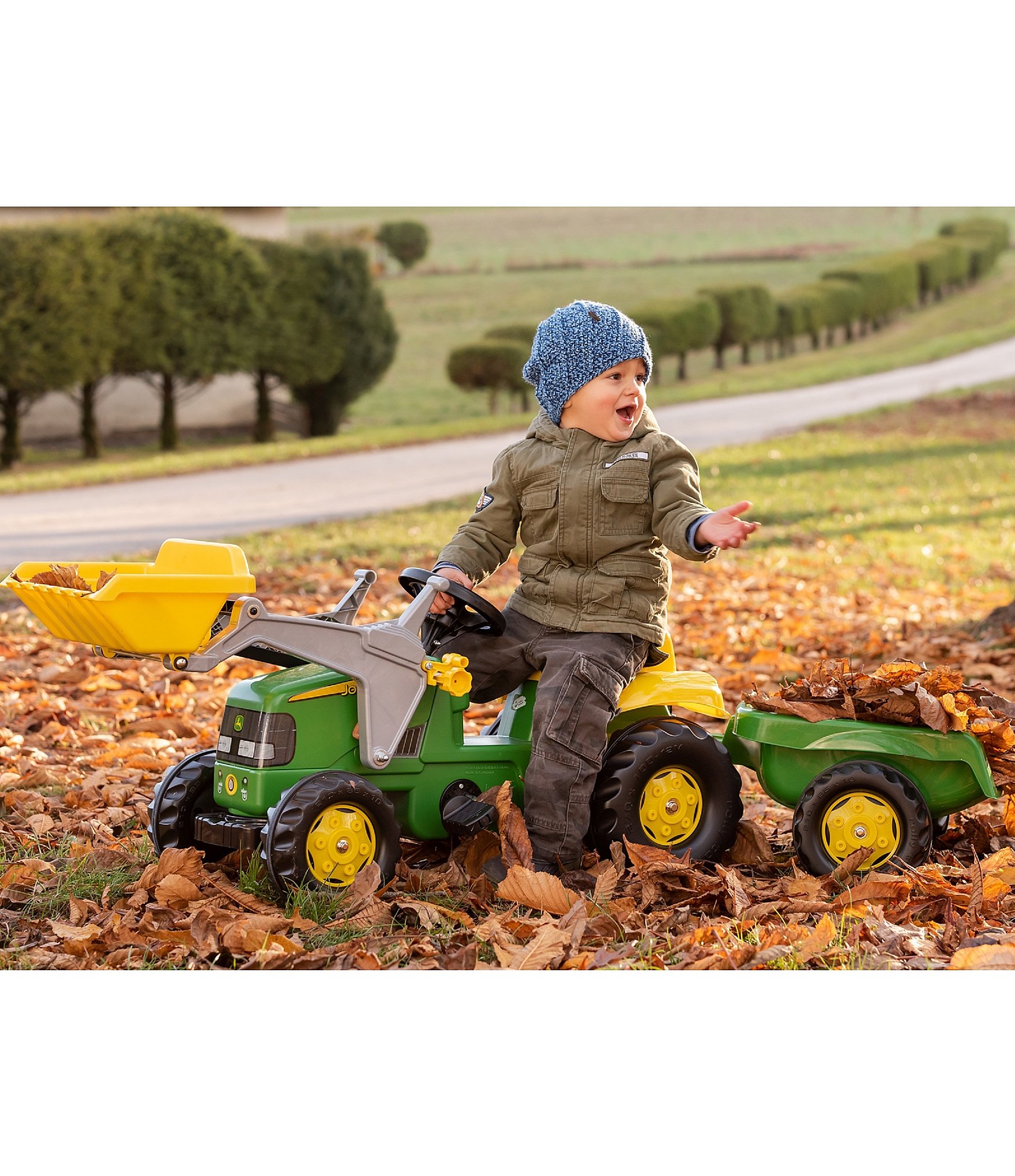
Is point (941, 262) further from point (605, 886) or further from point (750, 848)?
point (605, 886)

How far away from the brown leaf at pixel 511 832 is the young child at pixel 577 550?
1.3 inches

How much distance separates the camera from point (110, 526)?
1335 cm

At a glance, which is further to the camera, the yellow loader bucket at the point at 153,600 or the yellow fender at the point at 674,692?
the yellow fender at the point at 674,692

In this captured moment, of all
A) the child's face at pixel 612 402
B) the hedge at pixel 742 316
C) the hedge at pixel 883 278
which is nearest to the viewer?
the child's face at pixel 612 402

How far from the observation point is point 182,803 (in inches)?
158

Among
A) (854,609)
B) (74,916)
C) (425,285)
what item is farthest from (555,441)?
(425,285)

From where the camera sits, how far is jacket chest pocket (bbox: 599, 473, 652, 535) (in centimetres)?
405

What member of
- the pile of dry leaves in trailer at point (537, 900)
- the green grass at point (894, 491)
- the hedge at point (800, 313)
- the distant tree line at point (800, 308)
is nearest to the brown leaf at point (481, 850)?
the pile of dry leaves in trailer at point (537, 900)

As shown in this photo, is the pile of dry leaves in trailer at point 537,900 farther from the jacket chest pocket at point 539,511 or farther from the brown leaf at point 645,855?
the jacket chest pocket at point 539,511

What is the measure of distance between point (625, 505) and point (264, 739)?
128 cm

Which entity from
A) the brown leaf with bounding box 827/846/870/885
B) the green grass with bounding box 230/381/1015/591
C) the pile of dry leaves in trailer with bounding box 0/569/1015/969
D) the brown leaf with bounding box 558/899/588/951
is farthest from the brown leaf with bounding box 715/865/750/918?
the green grass with bounding box 230/381/1015/591

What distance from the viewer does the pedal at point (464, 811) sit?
3.87m

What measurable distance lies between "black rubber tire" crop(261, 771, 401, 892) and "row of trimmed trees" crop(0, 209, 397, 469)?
1469cm

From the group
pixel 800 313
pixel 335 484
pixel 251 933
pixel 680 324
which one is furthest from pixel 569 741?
pixel 800 313
